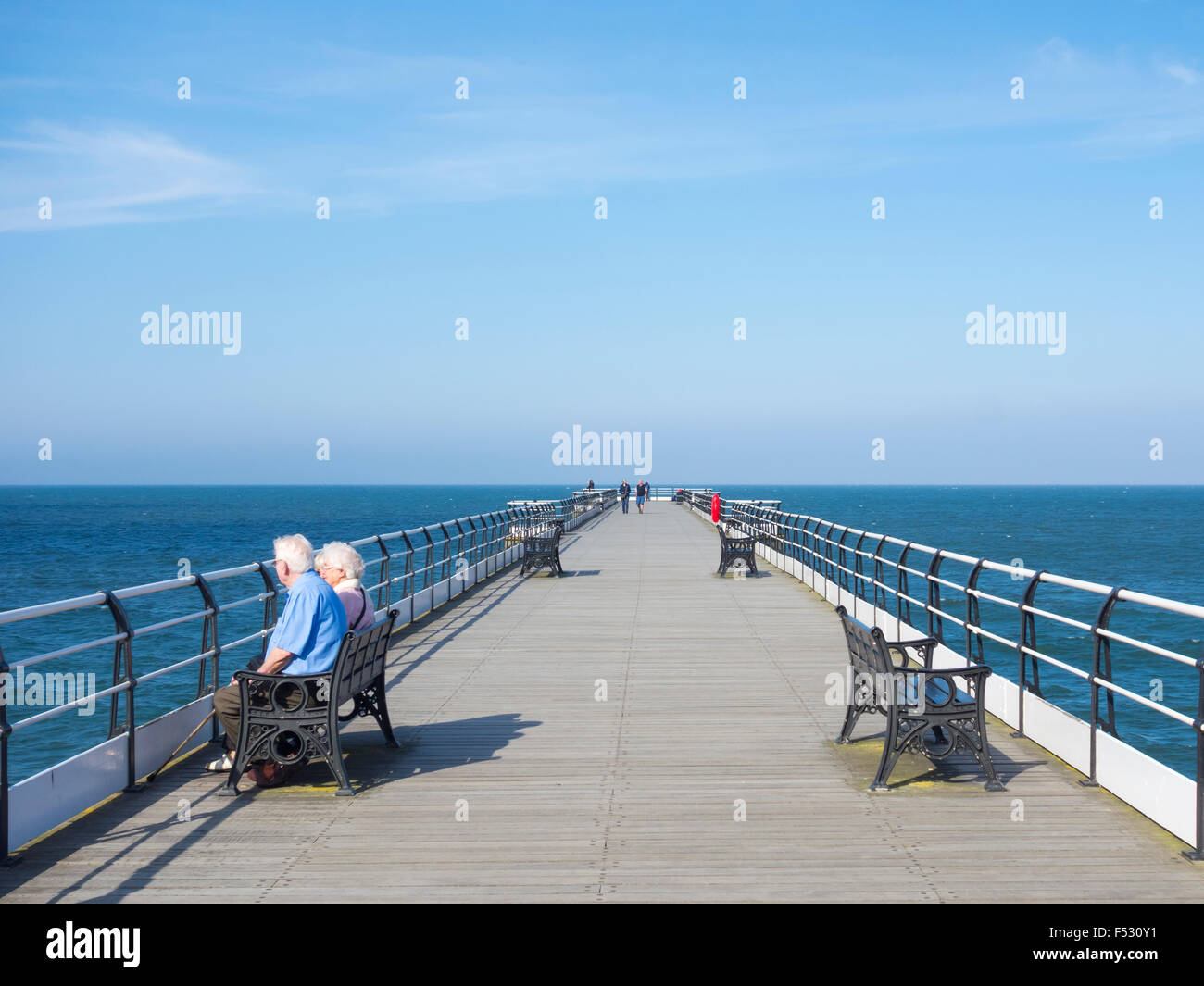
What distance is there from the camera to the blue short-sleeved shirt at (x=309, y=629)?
678 centimetres

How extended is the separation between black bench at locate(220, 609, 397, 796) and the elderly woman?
31.4 inches

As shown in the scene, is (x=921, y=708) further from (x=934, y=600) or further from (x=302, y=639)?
(x=934, y=600)

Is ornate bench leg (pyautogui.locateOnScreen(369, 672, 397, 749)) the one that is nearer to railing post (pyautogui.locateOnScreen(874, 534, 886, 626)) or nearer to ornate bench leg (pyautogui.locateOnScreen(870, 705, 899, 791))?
ornate bench leg (pyautogui.locateOnScreen(870, 705, 899, 791))

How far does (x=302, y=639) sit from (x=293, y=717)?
1.55 ft

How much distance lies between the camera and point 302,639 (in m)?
6.77

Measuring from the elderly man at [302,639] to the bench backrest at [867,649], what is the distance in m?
A: 3.11

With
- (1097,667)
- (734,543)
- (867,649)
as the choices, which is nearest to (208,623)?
(867,649)

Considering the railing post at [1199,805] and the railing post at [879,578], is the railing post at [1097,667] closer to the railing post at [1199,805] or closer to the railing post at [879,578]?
the railing post at [1199,805]

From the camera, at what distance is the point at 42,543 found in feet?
301

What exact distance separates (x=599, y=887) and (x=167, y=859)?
216 cm

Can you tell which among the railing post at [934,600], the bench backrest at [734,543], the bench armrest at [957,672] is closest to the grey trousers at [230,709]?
the bench armrest at [957,672]

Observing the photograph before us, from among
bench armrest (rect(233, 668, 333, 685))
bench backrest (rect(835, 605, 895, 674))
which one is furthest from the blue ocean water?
bench armrest (rect(233, 668, 333, 685))
